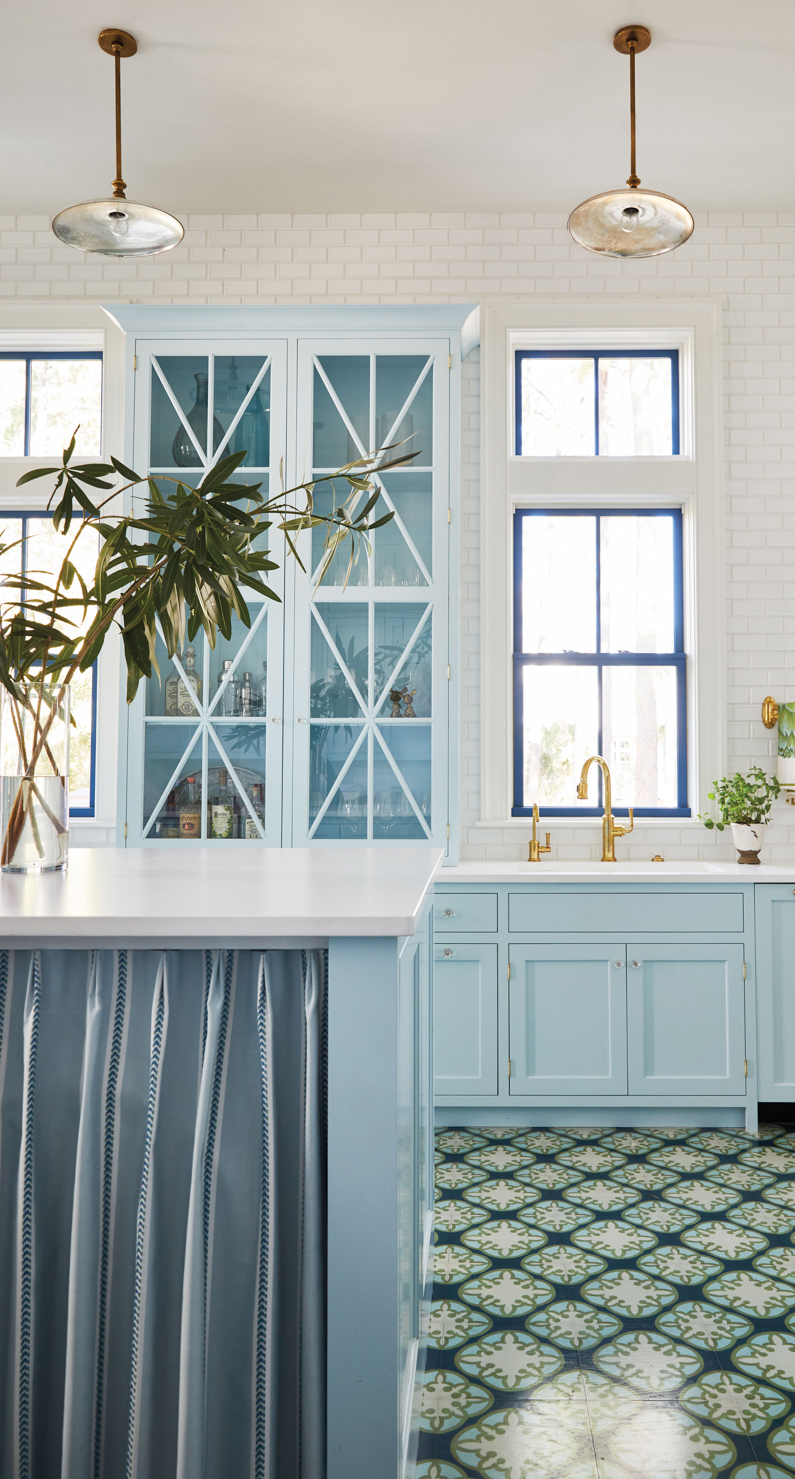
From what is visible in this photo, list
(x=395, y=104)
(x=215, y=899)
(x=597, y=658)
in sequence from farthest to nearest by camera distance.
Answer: (x=597, y=658) → (x=395, y=104) → (x=215, y=899)

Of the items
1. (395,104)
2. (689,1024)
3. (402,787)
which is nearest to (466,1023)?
(689,1024)

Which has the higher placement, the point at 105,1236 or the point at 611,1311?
the point at 105,1236

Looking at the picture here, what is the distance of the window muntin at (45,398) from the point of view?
4.56 metres

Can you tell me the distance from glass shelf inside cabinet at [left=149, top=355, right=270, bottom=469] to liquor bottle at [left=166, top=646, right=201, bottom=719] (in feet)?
2.64

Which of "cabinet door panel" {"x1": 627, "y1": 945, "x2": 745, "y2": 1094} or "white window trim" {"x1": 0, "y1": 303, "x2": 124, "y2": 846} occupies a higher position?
"white window trim" {"x1": 0, "y1": 303, "x2": 124, "y2": 846}

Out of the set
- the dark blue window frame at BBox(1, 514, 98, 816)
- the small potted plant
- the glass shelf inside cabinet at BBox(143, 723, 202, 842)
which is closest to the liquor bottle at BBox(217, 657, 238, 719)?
the glass shelf inside cabinet at BBox(143, 723, 202, 842)

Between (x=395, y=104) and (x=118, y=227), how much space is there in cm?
130

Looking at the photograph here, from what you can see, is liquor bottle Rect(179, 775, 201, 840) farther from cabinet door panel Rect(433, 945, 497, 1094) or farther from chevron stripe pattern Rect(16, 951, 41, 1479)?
chevron stripe pattern Rect(16, 951, 41, 1479)

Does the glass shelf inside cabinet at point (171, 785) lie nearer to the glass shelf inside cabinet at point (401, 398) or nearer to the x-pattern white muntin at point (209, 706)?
the x-pattern white muntin at point (209, 706)

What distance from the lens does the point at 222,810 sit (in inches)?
156

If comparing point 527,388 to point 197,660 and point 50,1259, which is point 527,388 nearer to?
point 197,660

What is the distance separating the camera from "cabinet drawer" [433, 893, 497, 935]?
371 cm

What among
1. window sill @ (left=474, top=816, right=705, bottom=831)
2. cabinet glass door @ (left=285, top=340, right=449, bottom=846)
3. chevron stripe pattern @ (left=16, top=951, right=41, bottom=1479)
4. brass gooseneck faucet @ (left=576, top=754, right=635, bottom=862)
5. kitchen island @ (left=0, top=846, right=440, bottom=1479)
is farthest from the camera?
window sill @ (left=474, top=816, right=705, bottom=831)

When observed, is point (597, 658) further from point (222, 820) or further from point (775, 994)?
point (222, 820)
